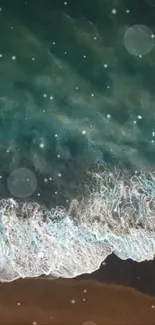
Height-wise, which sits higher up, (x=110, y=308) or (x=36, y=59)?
(x=36, y=59)

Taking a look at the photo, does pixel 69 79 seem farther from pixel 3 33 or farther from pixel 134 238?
pixel 134 238

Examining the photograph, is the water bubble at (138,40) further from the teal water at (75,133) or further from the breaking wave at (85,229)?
the breaking wave at (85,229)

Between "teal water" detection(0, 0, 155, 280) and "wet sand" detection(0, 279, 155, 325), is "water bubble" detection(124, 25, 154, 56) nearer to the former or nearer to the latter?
"teal water" detection(0, 0, 155, 280)

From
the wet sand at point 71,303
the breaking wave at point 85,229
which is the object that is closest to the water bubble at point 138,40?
the breaking wave at point 85,229

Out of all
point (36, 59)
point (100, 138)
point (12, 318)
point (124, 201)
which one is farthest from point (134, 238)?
point (36, 59)

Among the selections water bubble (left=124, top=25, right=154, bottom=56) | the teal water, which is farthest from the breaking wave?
water bubble (left=124, top=25, right=154, bottom=56)

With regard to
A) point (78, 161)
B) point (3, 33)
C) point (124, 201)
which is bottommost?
point (124, 201)
